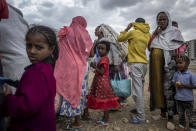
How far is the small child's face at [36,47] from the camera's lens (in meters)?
1.19

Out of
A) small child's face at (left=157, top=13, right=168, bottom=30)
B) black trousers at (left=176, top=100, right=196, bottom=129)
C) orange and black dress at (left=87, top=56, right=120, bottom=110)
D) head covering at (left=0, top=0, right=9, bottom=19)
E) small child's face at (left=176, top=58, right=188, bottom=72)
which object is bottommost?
black trousers at (left=176, top=100, right=196, bottom=129)

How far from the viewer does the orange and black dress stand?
2.84 metres

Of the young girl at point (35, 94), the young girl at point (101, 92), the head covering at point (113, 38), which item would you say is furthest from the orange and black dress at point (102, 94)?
the young girl at point (35, 94)

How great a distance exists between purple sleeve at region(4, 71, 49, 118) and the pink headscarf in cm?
161

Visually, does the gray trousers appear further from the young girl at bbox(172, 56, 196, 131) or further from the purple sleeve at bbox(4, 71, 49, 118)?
the purple sleeve at bbox(4, 71, 49, 118)

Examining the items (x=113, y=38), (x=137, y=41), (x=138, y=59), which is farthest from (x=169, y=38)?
(x=113, y=38)

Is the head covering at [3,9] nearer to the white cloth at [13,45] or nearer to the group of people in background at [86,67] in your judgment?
the group of people in background at [86,67]

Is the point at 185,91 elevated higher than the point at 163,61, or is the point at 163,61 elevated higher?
the point at 163,61

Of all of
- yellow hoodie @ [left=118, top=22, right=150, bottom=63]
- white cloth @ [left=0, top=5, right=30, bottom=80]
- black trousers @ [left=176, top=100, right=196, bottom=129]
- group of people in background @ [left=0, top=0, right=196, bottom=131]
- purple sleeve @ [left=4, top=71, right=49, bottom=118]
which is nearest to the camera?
purple sleeve @ [left=4, top=71, right=49, bottom=118]

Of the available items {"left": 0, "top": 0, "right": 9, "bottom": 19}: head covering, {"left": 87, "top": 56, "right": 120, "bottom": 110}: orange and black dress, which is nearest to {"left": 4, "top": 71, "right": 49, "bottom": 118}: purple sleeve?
{"left": 0, "top": 0, "right": 9, "bottom": 19}: head covering

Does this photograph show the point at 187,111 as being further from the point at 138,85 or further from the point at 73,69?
the point at 73,69

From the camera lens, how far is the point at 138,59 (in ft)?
10.3

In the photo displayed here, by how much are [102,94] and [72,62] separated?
0.79 meters

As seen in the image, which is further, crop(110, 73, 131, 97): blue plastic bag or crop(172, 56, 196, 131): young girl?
crop(110, 73, 131, 97): blue plastic bag
